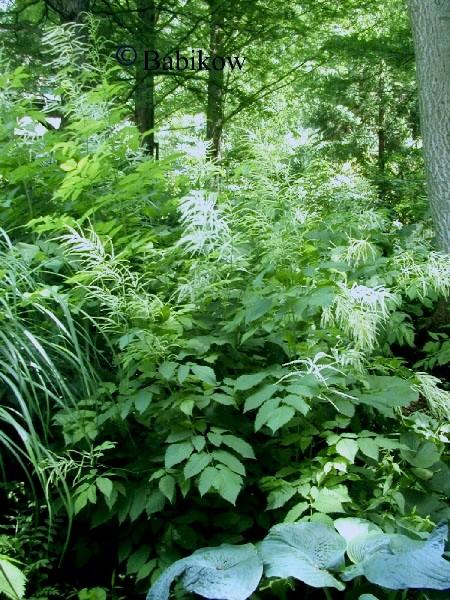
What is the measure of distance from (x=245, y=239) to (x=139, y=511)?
112 cm

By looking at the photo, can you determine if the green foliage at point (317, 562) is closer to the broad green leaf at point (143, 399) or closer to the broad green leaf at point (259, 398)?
the broad green leaf at point (259, 398)

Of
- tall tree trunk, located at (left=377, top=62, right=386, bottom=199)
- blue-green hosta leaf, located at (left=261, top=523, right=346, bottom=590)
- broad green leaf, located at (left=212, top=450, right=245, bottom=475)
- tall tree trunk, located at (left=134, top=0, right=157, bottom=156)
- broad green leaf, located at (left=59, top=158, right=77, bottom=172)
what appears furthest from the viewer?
tall tree trunk, located at (left=377, top=62, right=386, bottom=199)

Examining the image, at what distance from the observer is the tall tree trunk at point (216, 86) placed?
20.8 ft

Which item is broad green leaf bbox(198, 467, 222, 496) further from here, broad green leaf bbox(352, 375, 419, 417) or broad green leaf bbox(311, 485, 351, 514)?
broad green leaf bbox(352, 375, 419, 417)

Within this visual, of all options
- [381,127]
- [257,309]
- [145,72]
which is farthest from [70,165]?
[381,127]

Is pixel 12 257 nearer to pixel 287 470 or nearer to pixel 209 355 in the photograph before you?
pixel 209 355

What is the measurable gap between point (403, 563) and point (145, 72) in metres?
5.08

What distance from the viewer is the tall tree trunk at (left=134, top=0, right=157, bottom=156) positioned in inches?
224

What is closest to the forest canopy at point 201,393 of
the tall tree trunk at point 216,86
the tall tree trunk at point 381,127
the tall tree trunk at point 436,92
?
the tall tree trunk at point 436,92

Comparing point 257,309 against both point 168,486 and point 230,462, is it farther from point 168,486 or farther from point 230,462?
point 168,486

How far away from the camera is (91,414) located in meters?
2.22

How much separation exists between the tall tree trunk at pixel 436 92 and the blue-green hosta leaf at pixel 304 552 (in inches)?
Answer: 107

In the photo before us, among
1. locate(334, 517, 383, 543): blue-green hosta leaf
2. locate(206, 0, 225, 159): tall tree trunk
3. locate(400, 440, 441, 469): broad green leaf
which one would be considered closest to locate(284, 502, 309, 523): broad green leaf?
locate(334, 517, 383, 543): blue-green hosta leaf

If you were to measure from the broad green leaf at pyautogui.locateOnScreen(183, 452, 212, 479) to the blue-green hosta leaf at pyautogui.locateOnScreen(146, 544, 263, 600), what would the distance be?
217 millimetres
